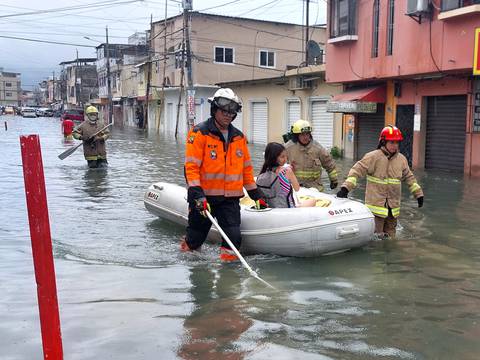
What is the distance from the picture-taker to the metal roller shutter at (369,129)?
18.7 metres

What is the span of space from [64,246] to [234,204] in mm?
2400

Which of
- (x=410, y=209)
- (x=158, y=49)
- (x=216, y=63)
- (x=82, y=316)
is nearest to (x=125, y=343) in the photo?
(x=82, y=316)

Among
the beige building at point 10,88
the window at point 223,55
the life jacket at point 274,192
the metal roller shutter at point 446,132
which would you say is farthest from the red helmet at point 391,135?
the beige building at point 10,88

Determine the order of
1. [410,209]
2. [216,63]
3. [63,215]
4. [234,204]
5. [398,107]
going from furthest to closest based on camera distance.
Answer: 1. [216,63]
2. [398,107]
3. [410,209]
4. [63,215]
5. [234,204]

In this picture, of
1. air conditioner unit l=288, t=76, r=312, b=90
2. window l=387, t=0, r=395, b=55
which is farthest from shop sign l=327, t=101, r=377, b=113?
air conditioner unit l=288, t=76, r=312, b=90

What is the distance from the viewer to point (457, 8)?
44.1 feet

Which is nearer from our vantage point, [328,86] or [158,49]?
[328,86]

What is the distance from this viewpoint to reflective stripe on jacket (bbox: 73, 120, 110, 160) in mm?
14203

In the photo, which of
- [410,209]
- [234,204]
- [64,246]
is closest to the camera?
[234,204]

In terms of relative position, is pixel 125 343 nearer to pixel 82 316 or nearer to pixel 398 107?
pixel 82 316

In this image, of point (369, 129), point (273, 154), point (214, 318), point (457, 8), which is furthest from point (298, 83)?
point (214, 318)

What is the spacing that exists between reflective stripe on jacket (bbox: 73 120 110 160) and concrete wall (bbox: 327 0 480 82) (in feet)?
26.8

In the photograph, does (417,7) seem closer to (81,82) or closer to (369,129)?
(369,129)

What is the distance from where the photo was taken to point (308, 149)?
7832 millimetres
